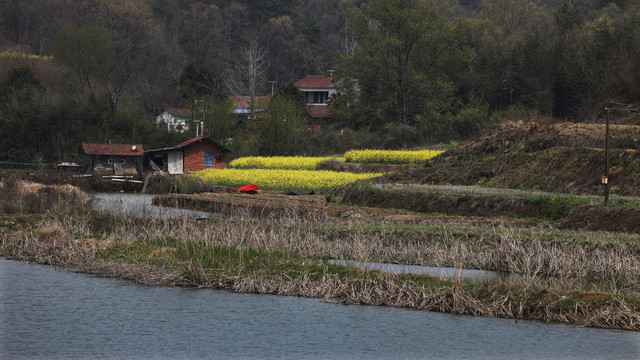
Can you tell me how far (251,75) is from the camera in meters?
119

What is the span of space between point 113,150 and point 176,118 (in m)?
24.9

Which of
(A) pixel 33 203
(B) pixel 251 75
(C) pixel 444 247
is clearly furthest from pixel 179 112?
(C) pixel 444 247

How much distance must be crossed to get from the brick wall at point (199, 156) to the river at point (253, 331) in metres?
51.4

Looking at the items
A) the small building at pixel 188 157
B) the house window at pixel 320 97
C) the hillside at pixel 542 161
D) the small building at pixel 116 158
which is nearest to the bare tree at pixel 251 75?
the house window at pixel 320 97

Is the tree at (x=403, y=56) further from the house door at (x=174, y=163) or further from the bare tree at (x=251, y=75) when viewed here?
the house door at (x=174, y=163)

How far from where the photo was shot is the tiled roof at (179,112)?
99.1m

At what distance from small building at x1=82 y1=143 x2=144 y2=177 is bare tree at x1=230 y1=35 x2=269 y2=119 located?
2113 centimetres

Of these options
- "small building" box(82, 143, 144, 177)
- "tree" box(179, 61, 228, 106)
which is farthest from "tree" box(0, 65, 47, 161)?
"tree" box(179, 61, 228, 106)

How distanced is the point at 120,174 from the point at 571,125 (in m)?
41.0

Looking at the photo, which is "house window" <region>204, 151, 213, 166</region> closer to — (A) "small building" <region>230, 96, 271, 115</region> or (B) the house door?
(B) the house door

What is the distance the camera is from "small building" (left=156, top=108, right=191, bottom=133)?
9069cm

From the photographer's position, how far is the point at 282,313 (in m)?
23.8

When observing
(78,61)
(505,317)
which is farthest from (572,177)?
(78,61)

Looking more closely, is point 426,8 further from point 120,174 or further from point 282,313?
point 282,313
